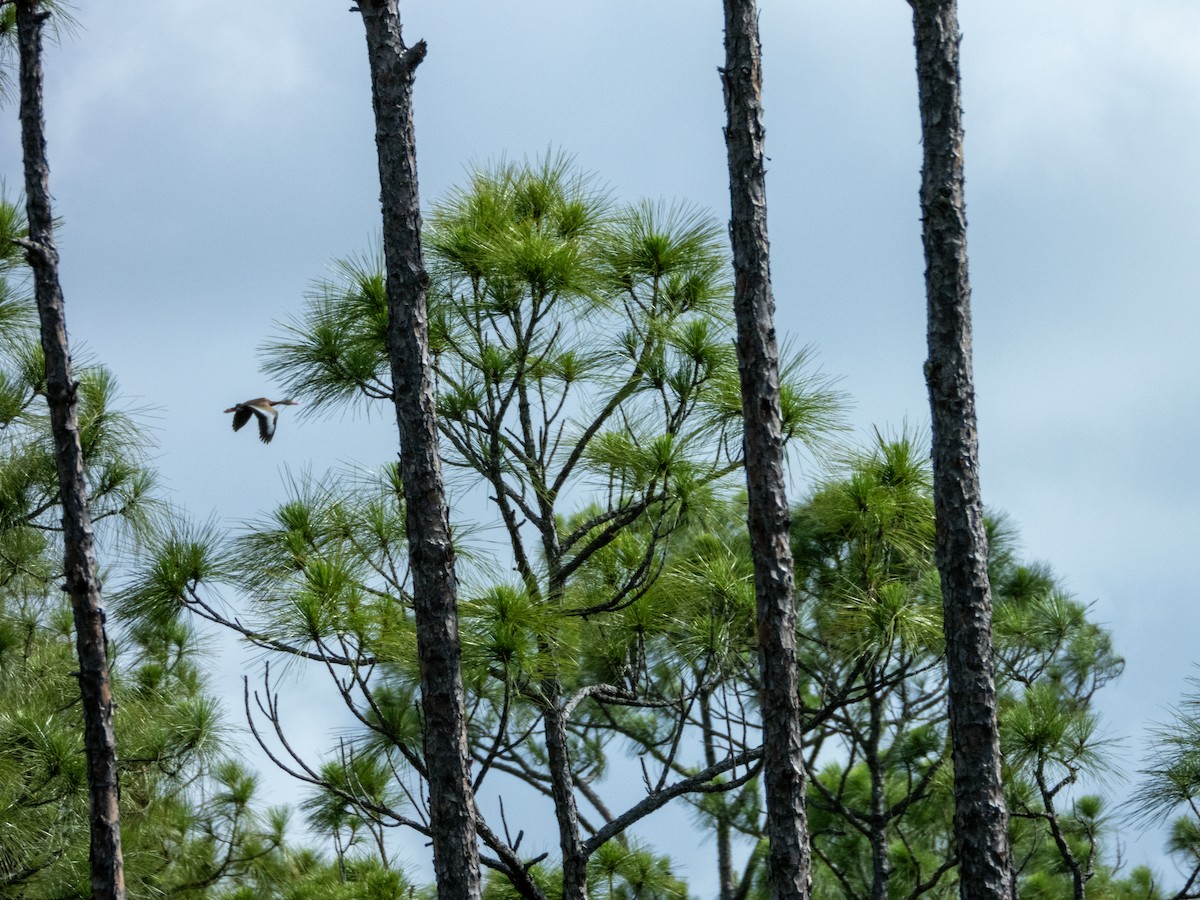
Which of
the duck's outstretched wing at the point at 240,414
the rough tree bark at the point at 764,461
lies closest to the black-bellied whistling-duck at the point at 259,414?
the duck's outstretched wing at the point at 240,414

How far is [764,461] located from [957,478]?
596 millimetres

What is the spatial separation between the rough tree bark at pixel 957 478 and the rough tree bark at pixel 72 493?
3.12 metres

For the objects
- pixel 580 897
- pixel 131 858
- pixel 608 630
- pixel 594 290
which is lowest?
pixel 580 897

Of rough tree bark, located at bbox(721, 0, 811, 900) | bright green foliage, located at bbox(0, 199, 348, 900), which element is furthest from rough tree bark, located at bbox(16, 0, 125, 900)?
rough tree bark, located at bbox(721, 0, 811, 900)

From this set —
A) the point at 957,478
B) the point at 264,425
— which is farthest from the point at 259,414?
the point at 957,478

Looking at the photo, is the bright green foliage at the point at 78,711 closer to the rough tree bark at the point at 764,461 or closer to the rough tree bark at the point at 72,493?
the rough tree bark at the point at 72,493

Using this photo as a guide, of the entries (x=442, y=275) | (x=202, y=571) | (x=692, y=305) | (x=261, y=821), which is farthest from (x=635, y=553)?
(x=261, y=821)

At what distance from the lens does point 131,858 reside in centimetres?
666

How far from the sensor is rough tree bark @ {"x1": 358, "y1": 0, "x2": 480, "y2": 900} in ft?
13.5

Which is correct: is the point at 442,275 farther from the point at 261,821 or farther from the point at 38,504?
the point at 261,821

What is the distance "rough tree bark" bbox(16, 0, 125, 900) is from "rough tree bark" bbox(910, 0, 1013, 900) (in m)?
3.12

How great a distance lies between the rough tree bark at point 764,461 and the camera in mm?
4027

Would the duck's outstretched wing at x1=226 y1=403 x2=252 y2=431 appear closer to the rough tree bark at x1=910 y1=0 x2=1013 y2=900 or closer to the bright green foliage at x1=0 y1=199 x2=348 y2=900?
the bright green foliage at x1=0 y1=199 x2=348 y2=900

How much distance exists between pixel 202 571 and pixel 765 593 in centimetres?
242
